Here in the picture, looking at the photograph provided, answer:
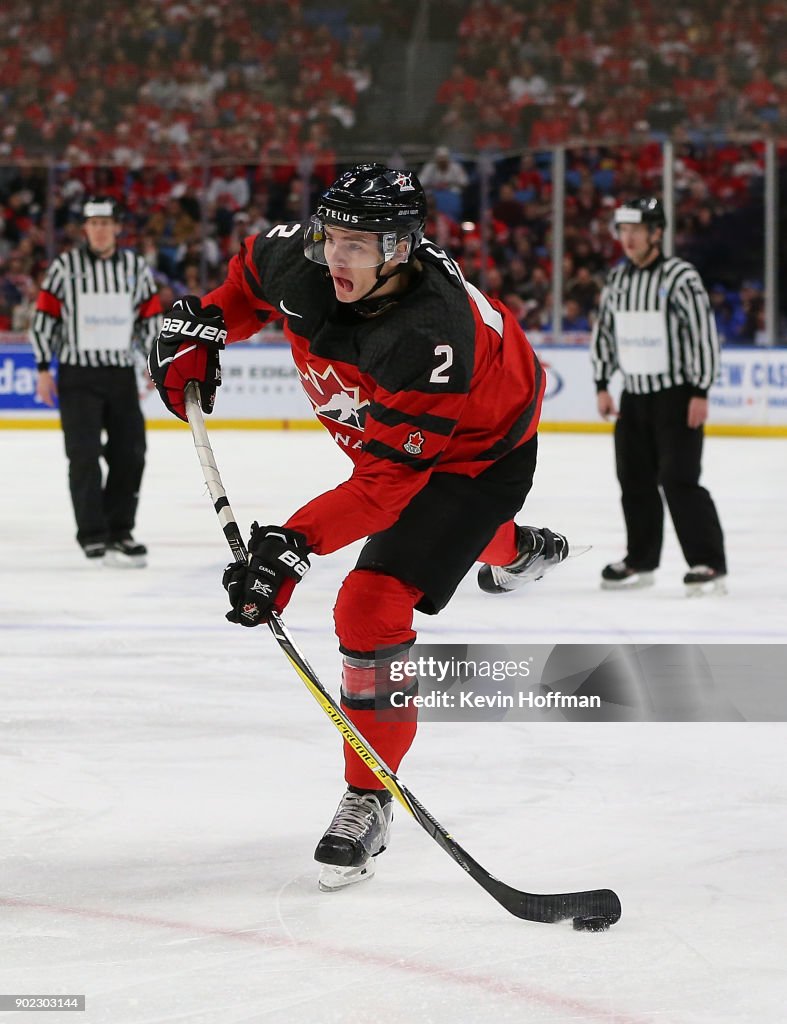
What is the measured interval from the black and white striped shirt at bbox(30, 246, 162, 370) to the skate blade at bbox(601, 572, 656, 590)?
175 centimetres

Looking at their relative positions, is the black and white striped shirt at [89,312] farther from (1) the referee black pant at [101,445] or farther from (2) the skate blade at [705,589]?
(2) the skate blade at [705,589]

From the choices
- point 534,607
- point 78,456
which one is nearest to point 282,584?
point 534,607

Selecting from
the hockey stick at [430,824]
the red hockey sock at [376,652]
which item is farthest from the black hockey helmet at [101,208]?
the red hockey sock at [376,652]

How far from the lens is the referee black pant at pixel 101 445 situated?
5.37 meters

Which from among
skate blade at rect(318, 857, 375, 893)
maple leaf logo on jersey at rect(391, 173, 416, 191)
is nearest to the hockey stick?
skate blade at rect(318, 857, 375, 893)

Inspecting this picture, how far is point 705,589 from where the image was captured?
4.86 m

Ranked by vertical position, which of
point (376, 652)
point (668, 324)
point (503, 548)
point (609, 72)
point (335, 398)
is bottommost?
point (503, 548)

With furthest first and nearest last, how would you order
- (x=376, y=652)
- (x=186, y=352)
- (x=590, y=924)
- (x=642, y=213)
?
1. (x=642, y=213)
2. (x=186, y=352)
3. (x=376, y=652)
4. (x=590, y=924)

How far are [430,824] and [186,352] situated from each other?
0.92 meters

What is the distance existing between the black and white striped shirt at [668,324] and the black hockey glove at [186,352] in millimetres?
2493

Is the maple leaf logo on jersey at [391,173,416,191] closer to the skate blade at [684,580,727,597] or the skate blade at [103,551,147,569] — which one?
the skate blade at [684,580,727,597]

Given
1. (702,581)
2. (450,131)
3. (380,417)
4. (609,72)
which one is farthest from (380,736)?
(609,72)

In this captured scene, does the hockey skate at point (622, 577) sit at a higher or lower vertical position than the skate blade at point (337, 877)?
lower

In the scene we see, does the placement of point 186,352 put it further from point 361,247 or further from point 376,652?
point 376,652
